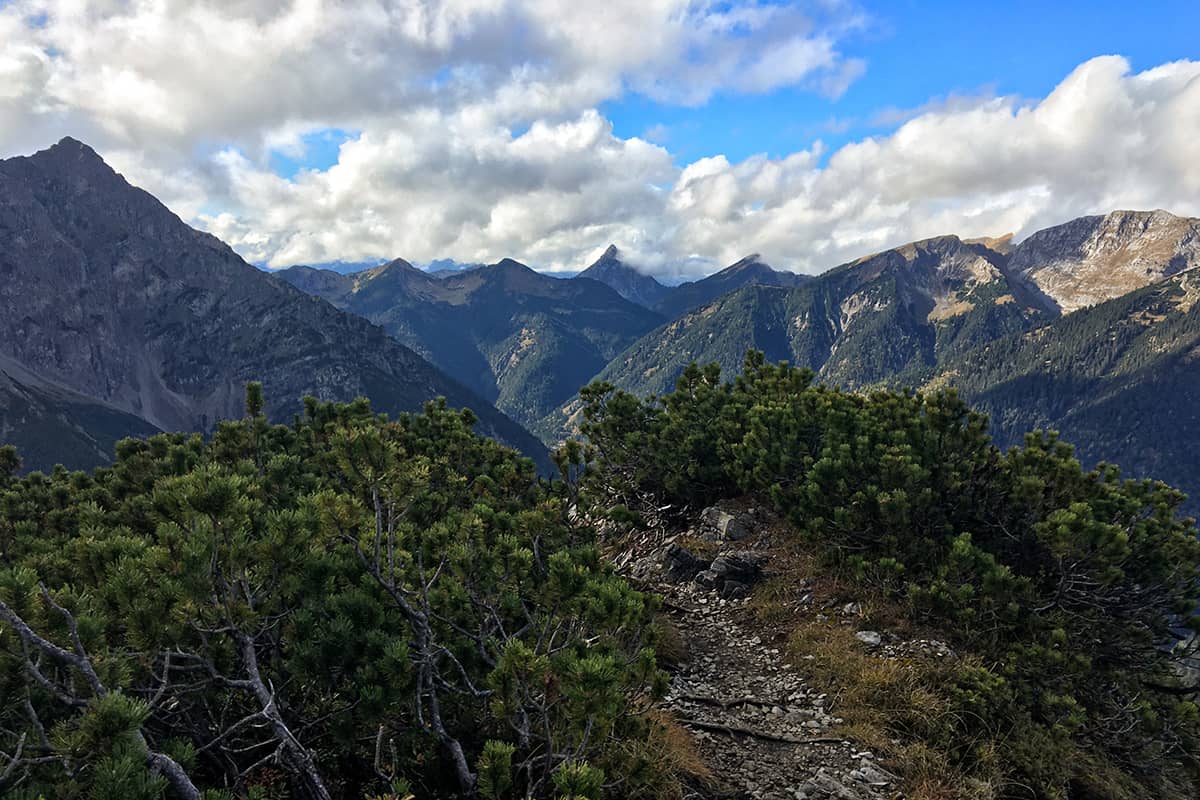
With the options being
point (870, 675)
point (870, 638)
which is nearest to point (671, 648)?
point (870, 675)

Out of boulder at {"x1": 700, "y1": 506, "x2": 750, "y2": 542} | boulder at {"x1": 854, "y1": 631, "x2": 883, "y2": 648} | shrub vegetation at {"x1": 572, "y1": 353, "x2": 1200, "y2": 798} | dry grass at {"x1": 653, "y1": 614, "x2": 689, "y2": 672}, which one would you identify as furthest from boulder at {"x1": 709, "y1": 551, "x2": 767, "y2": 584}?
boulder at {"x1": 854, "y1": 631, "x2": 883, "y2": 648}

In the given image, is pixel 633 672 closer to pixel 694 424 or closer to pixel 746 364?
pixel 694 424

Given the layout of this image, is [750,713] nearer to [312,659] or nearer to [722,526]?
[312,659]

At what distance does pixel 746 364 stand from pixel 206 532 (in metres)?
26.0

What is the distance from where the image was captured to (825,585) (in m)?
16.2

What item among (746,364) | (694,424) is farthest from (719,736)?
(746,364)

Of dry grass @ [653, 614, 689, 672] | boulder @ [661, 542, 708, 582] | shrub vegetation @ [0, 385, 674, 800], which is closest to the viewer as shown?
shrub vegetation @ [0, 385, 674, 800]

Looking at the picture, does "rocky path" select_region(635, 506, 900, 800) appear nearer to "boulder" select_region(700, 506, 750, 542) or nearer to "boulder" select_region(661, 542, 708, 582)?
"boulder" select_region(661, 542, 708, 582)

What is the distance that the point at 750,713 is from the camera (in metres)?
11.7

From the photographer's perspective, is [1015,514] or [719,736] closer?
[719,736]

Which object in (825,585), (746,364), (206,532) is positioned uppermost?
(746,364)

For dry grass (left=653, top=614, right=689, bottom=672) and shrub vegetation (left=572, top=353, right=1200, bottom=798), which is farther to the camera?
dry grass (left=653, top=614, right=689, bottom=672)

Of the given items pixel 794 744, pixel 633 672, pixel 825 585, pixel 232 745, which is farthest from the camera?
pixel 825 585

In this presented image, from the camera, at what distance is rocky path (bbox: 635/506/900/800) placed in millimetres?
9453
